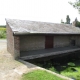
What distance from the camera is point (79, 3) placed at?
1579cm

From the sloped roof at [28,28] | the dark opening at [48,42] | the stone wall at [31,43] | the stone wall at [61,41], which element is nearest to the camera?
the sloped roof at [28,28]

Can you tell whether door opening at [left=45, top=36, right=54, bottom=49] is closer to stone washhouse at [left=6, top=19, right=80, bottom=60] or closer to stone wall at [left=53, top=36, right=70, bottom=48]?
stone washhouse at [left=6, top=19, right=80, bottom=60]

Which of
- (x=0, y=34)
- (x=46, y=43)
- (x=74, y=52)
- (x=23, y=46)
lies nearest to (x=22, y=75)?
(x=23, y=46)

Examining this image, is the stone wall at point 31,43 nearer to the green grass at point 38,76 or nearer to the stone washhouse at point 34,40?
the stone washhouse at point 34,40

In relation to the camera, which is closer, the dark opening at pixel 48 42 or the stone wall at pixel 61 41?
the dark opening at pixel 48 42

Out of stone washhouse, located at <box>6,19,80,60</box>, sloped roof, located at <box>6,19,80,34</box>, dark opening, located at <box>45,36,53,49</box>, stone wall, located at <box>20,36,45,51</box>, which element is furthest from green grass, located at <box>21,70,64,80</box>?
dark opening, located at <box>45,36,53,49</box>

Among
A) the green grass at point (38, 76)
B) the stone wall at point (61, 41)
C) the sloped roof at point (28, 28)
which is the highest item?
the sloped roof at point (28, 28)

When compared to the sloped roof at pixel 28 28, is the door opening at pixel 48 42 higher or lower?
lower

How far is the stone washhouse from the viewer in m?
12.3

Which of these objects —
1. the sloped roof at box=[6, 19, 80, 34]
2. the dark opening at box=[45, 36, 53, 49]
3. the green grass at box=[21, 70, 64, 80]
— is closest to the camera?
the green grass at box=[21, 70, 64, 80]

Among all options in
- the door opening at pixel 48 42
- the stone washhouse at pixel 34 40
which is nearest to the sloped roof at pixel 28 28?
the stone washhouse at pixel 34 40

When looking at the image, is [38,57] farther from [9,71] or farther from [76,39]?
[76,39]

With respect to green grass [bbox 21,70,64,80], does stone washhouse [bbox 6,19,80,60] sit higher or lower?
higher

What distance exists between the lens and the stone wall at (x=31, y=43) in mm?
14820
